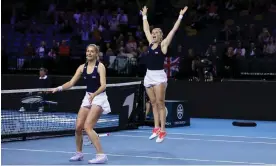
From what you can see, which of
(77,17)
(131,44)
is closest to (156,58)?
(131,44)

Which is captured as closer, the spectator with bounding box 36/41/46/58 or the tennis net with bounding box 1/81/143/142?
the tennis net with bounding box 1/81/143/142

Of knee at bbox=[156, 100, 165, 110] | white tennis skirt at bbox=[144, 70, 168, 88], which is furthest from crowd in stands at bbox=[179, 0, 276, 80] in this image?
white tennis skirt at bbox=[144, 70, 168, 88]

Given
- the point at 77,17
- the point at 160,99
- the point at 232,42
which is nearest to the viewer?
the point at 160,99

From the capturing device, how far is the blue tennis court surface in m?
9.99

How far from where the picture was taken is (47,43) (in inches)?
952

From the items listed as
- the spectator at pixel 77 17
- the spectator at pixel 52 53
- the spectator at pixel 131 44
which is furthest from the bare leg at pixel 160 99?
the spectator at pixel 77 17

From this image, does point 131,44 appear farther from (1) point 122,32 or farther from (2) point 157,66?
(2) point 157,66

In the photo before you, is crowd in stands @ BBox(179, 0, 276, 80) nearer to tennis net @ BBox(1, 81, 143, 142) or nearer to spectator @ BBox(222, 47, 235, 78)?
spectator @ BBox(222, 47, 235, 78)

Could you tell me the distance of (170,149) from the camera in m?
11.7

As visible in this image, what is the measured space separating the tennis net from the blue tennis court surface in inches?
19.1

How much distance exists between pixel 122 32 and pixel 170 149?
12.2 meters

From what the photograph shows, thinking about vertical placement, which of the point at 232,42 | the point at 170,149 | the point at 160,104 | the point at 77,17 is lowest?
the point at 170,149

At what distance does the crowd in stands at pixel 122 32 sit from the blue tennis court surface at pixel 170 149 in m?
4.57

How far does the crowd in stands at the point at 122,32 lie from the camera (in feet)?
64.5
